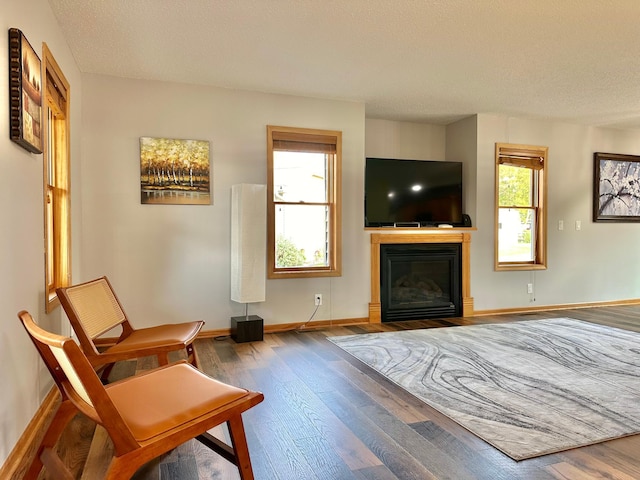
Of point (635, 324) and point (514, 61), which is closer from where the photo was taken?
point (514, 61)

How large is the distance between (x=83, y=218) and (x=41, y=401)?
1.88m

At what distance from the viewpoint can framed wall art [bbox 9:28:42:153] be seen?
190 cm

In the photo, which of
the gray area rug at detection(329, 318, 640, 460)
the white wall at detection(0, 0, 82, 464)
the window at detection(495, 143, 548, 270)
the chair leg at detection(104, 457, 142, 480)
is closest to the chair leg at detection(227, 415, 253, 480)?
the chair leg at detection(104, 457, 142, 480)

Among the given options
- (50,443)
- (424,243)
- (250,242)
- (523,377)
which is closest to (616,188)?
(424,243)

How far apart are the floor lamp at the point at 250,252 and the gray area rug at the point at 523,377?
2.59 feet

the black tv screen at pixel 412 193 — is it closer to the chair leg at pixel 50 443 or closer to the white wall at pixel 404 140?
the white wall at pixel 404 140

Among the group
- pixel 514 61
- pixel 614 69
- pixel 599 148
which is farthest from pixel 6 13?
pixel 599 148

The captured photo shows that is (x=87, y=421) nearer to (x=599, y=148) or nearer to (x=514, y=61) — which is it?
(x=514, y=61)

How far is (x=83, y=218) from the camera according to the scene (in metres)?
3.90

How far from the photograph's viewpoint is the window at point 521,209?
552 cm

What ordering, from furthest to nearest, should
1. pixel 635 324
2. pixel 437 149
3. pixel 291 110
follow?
pixel 437 149 → pixel 635 324 → pixel 291 110

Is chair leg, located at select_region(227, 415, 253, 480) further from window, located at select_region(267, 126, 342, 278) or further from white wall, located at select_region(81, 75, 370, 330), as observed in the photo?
window, located at select_region(267, 126, 342, 278)

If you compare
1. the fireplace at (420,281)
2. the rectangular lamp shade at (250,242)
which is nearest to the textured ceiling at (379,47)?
the rectangular lamp shade at (250,242)

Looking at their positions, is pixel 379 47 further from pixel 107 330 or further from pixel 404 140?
pixel 107 330
